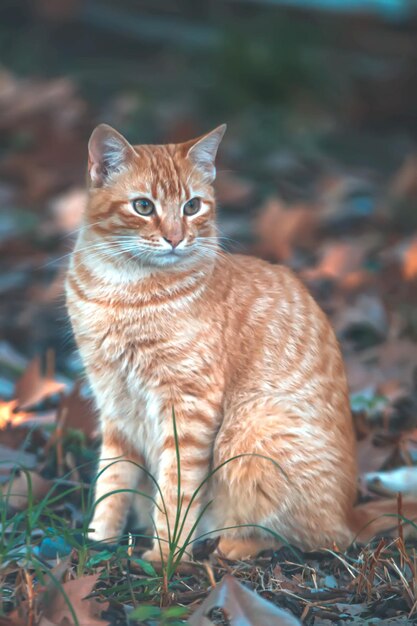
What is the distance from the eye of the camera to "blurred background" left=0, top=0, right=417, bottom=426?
553cm

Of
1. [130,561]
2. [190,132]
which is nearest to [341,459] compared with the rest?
[130,561]

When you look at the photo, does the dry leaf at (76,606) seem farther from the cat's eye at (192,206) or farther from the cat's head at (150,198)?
the cat's eye at (192,206)

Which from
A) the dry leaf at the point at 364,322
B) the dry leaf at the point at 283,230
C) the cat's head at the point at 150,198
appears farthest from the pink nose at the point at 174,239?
the dry leaf at the point at 283,230

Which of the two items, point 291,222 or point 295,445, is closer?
point 295,445

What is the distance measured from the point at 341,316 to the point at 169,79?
201 inches

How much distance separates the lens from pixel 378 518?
11.6ft

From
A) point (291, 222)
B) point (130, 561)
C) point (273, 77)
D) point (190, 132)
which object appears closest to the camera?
point (130, 561)

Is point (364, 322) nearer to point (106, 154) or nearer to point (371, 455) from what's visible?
point (371, 455)

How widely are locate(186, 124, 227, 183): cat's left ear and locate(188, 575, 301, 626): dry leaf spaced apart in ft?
5.29

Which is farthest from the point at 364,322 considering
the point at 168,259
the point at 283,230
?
the point at 168,259

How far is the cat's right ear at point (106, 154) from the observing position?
3.59 meters

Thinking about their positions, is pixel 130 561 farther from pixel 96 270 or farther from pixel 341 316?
pixel 341 316

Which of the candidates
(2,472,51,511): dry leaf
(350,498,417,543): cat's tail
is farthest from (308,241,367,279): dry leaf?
(2,472,51,511): dry leaf

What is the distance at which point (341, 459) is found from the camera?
3672 mm
